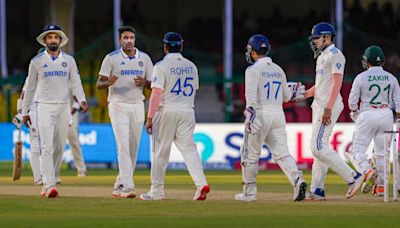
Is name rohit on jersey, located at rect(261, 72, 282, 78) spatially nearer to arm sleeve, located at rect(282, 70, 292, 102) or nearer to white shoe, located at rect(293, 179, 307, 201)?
arm sleeve, located at rect(282, 70, 292, 102)

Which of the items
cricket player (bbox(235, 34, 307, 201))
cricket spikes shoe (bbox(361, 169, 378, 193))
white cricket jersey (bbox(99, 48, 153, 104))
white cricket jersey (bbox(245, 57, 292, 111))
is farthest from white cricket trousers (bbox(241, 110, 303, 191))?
white cricket jersey (bbox(99, 48, 153, 104))

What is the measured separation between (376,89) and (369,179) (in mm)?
1326

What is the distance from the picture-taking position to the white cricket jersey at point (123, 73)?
64.2 ft

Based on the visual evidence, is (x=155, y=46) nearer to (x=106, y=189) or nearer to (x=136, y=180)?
(x=136, y=180)

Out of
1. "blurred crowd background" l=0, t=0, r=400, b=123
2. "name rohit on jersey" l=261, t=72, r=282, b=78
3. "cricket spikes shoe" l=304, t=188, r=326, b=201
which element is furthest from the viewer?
"blurred crowd background" l=0, t=0, r=400, b=123

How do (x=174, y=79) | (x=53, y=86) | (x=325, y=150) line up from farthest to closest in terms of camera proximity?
(x=53, y=86)
(x=325, y=150)
(x=174, y=79)

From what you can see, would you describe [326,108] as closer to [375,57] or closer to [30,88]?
[375,57]

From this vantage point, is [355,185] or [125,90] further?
[125,90]

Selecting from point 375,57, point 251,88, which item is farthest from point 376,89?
point 251,88

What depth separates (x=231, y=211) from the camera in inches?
658

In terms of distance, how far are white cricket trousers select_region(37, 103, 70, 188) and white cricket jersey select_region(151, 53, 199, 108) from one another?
6.37 ft

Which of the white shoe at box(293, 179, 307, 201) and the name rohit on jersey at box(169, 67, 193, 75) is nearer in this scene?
the white shoe at box(293, 179, 307, 201)

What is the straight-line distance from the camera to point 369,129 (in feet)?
63.9

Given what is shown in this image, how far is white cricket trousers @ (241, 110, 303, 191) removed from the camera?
1833 centimetres
